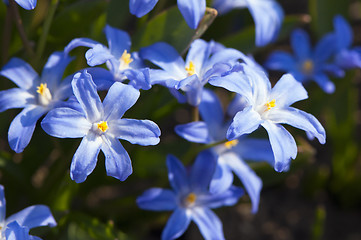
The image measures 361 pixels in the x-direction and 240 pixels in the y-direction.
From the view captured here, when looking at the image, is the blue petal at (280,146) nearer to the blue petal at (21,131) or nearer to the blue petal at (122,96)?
the blue petal at (122,96)

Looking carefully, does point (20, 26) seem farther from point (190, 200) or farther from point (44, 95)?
point (190, 200)

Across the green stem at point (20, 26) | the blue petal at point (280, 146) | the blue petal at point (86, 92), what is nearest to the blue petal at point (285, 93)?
the blue petal at point (280, 146)

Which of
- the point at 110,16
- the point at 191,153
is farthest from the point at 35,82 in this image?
the point at 191,153

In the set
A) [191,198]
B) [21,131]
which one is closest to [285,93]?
[191,198]

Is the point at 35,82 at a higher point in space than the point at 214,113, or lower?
higher

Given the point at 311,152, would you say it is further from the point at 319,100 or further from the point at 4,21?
the point at 4,21

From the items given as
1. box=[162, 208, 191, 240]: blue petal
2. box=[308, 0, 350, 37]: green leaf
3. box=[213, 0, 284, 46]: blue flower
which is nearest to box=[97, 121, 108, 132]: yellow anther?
box=[162, 208, 191, 240]: blue petal
